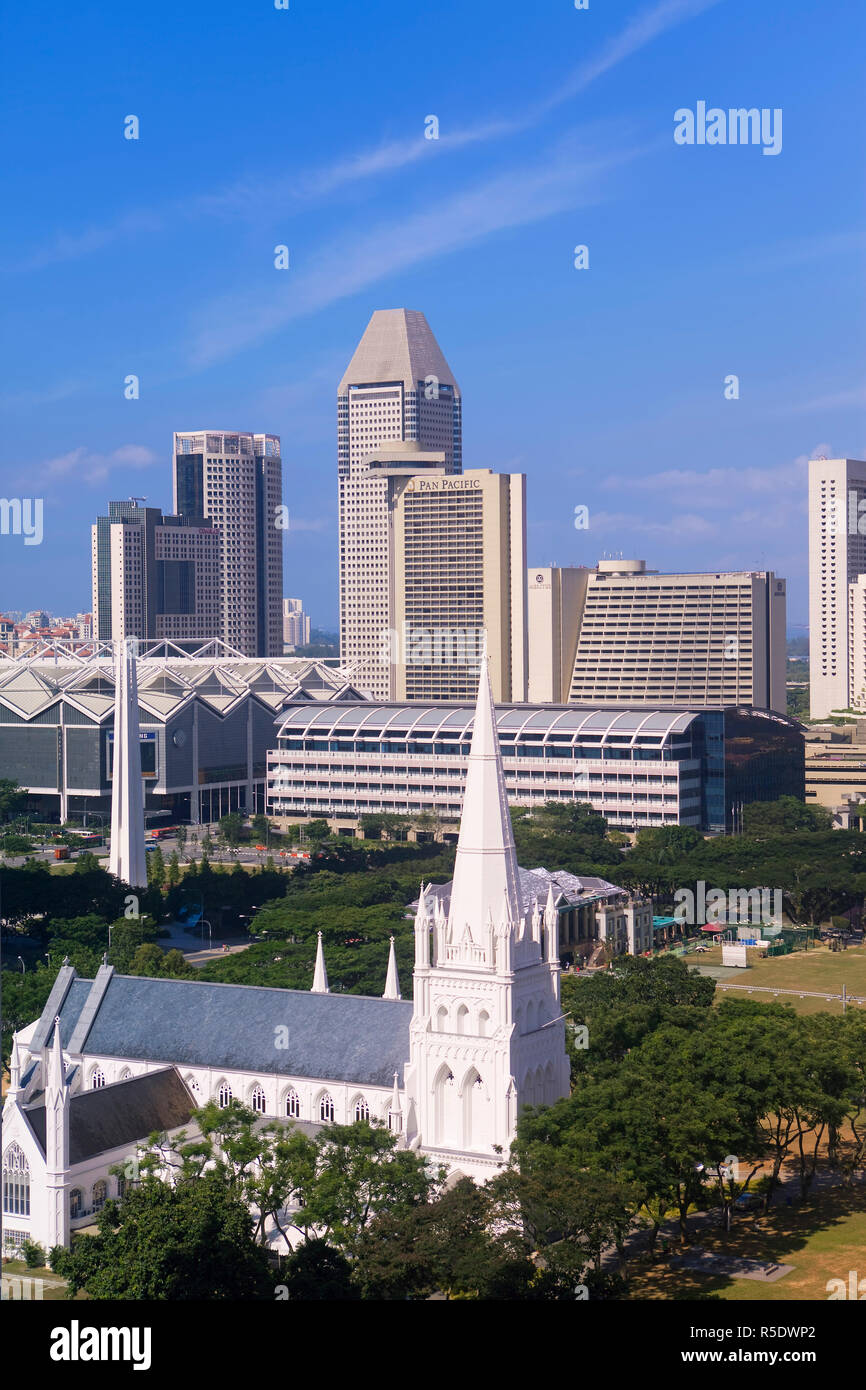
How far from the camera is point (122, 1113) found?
152ft

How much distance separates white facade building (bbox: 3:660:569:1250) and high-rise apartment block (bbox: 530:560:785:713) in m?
131

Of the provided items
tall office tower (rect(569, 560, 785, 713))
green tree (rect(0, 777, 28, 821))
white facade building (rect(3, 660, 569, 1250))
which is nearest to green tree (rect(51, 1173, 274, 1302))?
white facade building (rect(3, 660, 569, 1250))

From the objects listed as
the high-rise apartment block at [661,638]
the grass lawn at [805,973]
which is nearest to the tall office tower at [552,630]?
the high-rise apartment block at [661,638]

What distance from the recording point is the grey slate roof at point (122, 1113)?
44969mm

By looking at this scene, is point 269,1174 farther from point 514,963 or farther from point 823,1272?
point 823,1272

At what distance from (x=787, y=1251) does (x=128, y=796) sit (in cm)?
5414

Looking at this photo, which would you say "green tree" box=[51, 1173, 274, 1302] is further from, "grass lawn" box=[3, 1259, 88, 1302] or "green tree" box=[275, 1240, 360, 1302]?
"grass lawn" box=[3, 1259, 88, 1302]

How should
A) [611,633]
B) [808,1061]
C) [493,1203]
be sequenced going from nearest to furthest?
1. [493,1203]
2. [808,1061]
3. [611,633]

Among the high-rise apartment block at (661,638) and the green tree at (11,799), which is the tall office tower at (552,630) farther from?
the green tree at (11,799)

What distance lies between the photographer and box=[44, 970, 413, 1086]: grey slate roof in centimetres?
4619

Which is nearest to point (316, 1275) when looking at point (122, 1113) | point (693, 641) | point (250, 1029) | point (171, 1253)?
point (171, 1253)

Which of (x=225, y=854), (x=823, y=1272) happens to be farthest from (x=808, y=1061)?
(x=225, y=854)

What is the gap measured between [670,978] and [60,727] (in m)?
96.4
